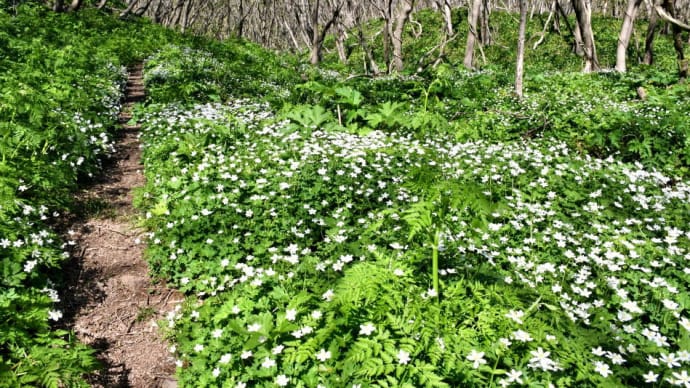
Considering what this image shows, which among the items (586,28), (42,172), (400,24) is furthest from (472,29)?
(42,172)

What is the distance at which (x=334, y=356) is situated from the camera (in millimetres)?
2775

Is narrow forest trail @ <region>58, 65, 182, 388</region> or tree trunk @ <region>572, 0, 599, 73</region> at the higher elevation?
tree trunk @ <region>572, 0, 599, 73</region>

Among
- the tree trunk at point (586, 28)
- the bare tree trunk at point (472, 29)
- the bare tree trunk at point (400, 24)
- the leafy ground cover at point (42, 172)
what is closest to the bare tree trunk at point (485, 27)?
the bare tree trunk at point (472, 29)

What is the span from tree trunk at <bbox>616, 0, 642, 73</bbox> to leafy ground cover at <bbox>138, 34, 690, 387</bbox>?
28.0 ft

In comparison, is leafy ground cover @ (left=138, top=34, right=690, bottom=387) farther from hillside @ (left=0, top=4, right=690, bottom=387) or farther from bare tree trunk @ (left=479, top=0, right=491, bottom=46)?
bare tree trunk @ (left=479, top=0, right=491, bottom=46)

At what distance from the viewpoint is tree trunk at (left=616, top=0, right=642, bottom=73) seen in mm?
14227

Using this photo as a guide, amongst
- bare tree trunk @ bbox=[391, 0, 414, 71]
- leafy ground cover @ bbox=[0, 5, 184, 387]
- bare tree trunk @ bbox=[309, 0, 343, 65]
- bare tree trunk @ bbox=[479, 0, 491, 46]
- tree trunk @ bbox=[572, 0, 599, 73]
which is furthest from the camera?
bare tree trunk @ bbox=[479, 0, 491, 46]

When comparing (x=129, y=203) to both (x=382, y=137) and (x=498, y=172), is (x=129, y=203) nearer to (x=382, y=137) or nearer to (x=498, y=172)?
(x=382, y=137)

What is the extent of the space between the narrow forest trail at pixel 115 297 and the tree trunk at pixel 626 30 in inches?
669

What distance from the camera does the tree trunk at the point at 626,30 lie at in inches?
560

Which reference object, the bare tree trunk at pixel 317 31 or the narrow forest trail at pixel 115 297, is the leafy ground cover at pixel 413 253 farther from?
the bare tree trunk at pixel 317 31

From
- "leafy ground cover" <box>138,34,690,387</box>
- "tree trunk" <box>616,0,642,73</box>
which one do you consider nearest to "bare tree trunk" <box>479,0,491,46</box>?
"tree trunk" <box>616,0,642,73</box>

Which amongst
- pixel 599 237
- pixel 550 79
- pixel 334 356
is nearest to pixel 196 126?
pixel 334 356

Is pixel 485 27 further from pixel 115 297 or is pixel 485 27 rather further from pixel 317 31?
pixel 115 297
